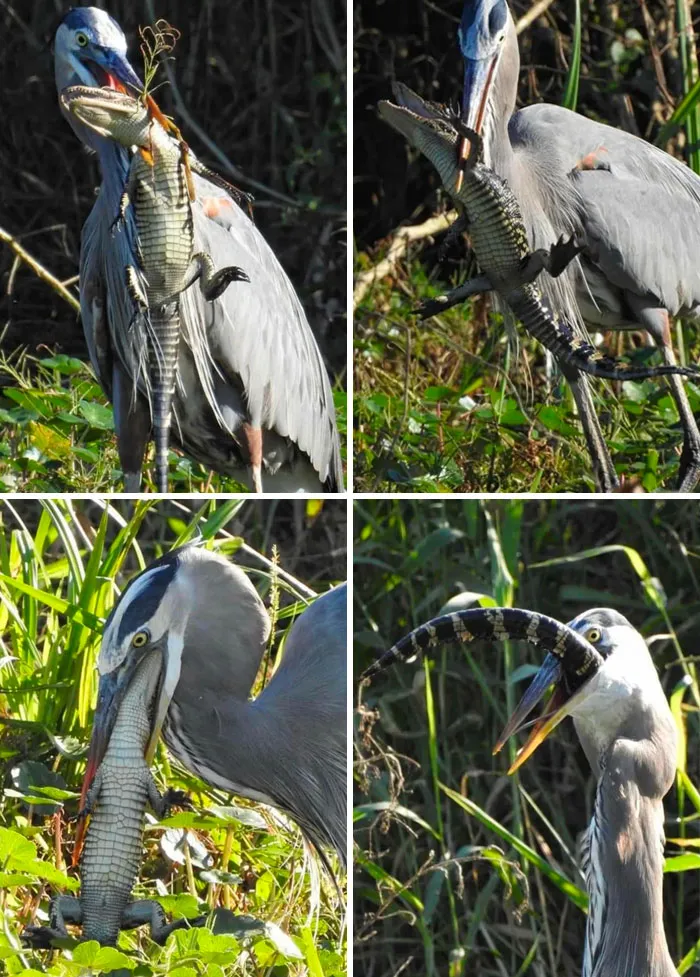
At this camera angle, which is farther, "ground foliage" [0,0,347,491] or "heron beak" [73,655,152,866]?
"ground foliage" [0,0,347,491]

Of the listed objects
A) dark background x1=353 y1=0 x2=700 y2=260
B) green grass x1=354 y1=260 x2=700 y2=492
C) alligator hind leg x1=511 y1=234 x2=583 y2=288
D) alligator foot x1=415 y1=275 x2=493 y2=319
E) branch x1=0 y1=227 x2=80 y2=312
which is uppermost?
dark background x1=353 y1=0 x2=700 y2=260

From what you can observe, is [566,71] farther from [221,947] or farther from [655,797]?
[221,947]

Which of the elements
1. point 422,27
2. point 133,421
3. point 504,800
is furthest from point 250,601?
point 422,27

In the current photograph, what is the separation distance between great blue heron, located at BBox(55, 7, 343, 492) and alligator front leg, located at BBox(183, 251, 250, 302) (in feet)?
0.04

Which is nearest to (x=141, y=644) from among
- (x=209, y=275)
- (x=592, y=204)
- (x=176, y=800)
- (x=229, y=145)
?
(x=176, y=800)

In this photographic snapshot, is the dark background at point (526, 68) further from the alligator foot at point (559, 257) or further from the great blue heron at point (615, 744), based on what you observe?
the great blue heron at point (615, 744)

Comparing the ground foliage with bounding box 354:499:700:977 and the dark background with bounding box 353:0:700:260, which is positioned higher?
the dark background with bounding box 353:0:700:260

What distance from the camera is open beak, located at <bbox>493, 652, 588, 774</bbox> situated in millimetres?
1571

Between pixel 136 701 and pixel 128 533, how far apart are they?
22 cm

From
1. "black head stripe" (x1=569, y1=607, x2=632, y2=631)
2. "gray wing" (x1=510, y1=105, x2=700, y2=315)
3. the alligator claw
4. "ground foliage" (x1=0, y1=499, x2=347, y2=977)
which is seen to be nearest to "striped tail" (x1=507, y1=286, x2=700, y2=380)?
"gray wing" (x1=510, y1=105, x2=700, y2=315)

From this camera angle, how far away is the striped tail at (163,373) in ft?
5.58

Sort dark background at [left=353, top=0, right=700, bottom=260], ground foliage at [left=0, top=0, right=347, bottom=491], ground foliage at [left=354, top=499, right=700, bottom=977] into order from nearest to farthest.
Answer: ground foliage at [left=354, top=499, right=700, bottom=977] → dark background at [left=353, top=0, right=700, bottom=260] → ground foliage at [left=0, top=0, right=347, bottom=491]

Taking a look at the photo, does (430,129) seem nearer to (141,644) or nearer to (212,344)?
(212,344)

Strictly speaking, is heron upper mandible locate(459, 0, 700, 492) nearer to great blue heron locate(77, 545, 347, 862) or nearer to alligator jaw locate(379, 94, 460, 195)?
alligator jaw locate(379, 94, 460, 195)
